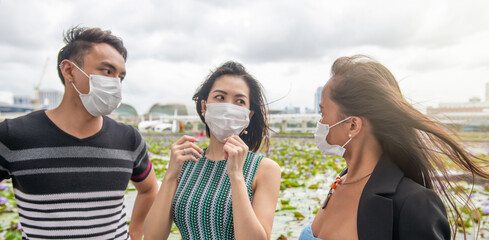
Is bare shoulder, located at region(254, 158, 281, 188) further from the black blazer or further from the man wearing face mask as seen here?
the man wearing face mask

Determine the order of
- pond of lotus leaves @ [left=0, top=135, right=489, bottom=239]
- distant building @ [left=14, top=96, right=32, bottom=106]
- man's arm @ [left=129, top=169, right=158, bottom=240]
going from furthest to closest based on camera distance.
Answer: distant building @ [left=14, top=96, right=32, bottom=106] < pond of lotus leaves @ [left=0, top=135, right=489, bottom=239] < man's arm @ [left=129, top=169, right=158, bottom=240]

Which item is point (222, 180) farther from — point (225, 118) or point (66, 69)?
point (66, 69)

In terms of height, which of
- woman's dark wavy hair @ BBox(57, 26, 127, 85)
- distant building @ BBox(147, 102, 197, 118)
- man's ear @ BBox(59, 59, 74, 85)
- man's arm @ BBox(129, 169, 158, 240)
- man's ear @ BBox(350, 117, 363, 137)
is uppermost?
woman's dark wavy hair @ BBox(57, 26, 127, 85)

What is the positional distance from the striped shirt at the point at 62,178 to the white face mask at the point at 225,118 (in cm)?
58

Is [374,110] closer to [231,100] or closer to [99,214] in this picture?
[231,100]

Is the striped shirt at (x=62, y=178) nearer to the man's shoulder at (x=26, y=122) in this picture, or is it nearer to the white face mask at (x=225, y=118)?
the man's shoulder at (x=26, y=122)

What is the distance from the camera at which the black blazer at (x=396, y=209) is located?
3.13ft

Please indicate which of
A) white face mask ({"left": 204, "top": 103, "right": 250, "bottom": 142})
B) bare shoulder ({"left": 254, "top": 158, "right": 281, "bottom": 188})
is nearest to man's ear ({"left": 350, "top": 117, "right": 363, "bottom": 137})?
bare shoulder ({"left": 254, "top": 158, "right": 281, "bottom": 188})

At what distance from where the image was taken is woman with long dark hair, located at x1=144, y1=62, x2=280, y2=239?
1.27 metres

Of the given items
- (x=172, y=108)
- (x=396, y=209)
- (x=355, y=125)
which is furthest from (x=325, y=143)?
(x=172, y=108)

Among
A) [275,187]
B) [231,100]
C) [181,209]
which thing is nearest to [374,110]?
[275,187]

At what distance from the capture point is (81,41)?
168cm

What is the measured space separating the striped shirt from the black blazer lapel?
1.26 meters

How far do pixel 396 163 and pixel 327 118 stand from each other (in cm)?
32
